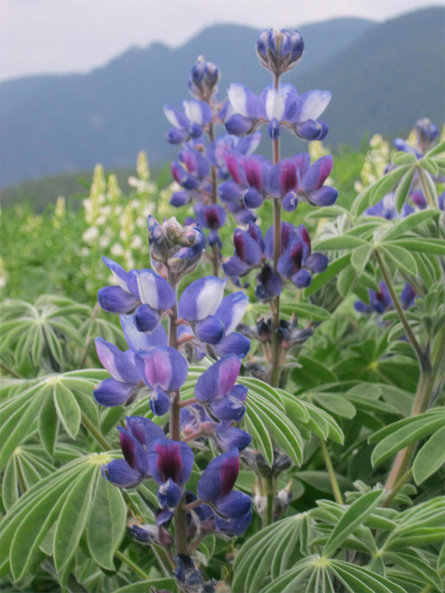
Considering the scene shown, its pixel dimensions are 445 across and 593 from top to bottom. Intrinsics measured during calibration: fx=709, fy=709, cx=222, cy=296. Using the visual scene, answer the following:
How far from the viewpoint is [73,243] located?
3.72 metres

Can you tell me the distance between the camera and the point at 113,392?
90 centimetres

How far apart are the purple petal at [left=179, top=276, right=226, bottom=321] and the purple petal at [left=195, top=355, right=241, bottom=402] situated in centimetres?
7

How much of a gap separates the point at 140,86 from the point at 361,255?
165380 mm

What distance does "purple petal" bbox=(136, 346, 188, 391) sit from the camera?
2.74 feet

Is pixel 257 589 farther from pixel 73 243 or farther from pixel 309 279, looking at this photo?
pixel 73 243

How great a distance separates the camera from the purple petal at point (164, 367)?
2.74 ft

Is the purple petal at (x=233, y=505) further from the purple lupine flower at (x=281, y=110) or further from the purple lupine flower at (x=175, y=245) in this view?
the purple lupine flower at (x=281, y=110)

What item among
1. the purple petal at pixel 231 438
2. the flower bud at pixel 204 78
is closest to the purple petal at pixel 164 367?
the purple petal at pixel 231 438

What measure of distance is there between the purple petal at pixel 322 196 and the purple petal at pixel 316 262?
102mm

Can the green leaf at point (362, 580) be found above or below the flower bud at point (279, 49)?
below

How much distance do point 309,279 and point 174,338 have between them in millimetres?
533

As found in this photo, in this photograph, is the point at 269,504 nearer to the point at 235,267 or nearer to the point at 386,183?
the point at 235,267

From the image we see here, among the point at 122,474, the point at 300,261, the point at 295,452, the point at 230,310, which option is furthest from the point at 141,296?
the point at 300,261

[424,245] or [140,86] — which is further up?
[424,245]
